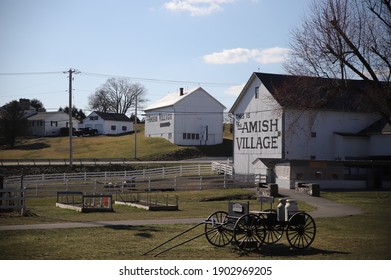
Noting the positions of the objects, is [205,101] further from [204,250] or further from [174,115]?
[204,250]

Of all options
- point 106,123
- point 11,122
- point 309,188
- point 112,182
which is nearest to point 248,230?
point 11,122

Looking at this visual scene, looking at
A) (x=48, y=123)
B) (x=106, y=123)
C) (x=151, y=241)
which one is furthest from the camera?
(x=106, y=123)

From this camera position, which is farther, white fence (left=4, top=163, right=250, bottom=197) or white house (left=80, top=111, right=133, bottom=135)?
white house (left=80, top=111, right=133, bottom=135)

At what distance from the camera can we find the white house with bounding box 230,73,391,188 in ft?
142

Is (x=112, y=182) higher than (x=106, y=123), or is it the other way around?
(x=106, y=123)

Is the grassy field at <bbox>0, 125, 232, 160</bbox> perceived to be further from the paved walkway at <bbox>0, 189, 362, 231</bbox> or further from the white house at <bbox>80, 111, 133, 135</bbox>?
the paved walkway at <bbox>0, 189, 362, 231</bbox>

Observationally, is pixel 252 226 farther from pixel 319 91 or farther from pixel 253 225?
pixel 319 91

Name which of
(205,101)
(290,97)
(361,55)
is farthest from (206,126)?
(361,55)

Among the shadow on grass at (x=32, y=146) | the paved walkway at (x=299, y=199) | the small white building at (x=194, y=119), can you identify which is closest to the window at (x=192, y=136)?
the small white building at (x=194, y=119)

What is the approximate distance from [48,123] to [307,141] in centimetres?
3093

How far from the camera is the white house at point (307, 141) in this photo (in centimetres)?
4318

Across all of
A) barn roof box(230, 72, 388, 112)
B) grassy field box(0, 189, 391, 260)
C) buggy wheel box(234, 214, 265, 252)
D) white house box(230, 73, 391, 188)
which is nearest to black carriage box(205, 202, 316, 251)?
buggy wheel box(234, 214, 265, 252)

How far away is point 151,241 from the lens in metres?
15.5

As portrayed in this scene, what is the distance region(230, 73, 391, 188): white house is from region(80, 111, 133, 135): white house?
49.1m
